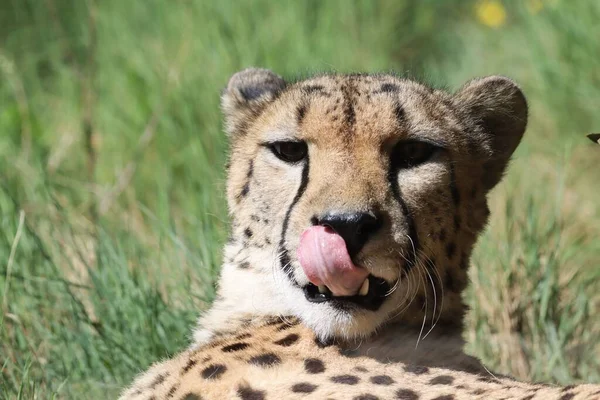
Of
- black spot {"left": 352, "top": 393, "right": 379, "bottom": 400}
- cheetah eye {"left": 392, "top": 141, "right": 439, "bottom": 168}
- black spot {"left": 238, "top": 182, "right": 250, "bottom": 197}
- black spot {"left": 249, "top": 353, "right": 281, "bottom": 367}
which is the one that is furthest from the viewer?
black spot {"left": 238, "top": 182, "right": 250, "bottom": 197}

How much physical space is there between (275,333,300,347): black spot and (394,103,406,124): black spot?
580 mm

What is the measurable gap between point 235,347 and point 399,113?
70 centimetres

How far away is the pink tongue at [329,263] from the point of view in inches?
98.4

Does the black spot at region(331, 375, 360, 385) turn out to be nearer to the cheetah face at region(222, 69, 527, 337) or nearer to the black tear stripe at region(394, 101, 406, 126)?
the cheetah face at region(222, 69, 527, 337)

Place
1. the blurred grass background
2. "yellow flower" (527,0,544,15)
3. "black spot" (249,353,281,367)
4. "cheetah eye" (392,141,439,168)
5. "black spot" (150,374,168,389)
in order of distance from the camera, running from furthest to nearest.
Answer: "yellow flower" (527,0,544,15) < the blurred grass background < "cheetah eye" (392,141,439,168) < "black spot" (150,374,168,389) < "black spot" (249,353,281,367)

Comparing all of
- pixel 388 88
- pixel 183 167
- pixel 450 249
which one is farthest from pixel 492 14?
pixel 450 249

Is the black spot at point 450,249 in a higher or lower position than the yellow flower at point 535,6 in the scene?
lower

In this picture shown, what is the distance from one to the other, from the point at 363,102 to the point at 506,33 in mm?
3589

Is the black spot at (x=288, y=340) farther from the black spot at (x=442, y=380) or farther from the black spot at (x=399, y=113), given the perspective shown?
the black spot at (x=399, y=113)

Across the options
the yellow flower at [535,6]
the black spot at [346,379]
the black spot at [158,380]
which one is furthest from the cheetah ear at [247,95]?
the yellow flower at [535,6]

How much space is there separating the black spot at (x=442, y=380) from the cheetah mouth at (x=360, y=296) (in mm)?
213

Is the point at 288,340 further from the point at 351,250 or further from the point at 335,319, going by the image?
the point at 351,250

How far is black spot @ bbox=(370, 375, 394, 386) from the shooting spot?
2.52m

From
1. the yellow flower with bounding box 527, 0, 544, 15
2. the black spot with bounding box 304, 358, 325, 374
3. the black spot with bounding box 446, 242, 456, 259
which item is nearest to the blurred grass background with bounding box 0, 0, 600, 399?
the yellow flower with bounding box 527, 0, 544, 15
